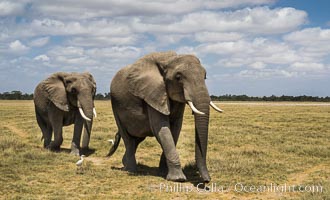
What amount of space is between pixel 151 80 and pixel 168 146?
1752mm

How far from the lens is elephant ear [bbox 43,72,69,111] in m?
16.0

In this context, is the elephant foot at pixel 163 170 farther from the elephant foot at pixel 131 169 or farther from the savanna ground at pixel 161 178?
the elephant foot at pixel 131 169

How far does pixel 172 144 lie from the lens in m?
10.9

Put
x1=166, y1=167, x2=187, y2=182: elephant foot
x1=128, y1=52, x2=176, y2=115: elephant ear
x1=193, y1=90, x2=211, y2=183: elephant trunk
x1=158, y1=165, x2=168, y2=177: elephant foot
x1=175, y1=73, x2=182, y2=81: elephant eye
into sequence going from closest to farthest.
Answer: x1=193, y1=90, x2=211, y2=183: elephant trunk, x1=175, y1=73, x2=182, y2=81: elephant eye, x1=166, y1=167, x2=187, y2=182: elephant foot, x1=128, y1=52, x2=176, y2=115: elephant ear, x1=158, y1=165, x2=168, y2=177: elephant foot

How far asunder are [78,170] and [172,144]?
2.93 m

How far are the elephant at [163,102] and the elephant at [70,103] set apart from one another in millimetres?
2914

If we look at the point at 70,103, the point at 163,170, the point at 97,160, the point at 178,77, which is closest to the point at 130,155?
the point at 163,170

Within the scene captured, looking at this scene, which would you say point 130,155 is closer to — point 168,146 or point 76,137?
point 168,146

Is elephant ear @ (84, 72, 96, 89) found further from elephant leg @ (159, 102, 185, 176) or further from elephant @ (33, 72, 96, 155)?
elephant leg @ (159, 102, 185, 176)

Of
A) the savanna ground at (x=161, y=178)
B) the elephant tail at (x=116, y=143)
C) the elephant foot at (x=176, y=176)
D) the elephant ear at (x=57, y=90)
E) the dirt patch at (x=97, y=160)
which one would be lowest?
the dirt patch at (x=97, y=160)

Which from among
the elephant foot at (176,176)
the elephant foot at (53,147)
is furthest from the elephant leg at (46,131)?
the elephant foot at (176,176)

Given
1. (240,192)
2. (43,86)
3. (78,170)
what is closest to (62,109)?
(43,86)

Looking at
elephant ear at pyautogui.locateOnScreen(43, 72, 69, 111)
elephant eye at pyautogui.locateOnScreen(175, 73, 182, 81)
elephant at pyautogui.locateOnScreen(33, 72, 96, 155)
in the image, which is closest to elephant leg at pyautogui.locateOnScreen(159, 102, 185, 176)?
elephant eye at pyautogui.locateOnScreen(175, 73, 182, 81)

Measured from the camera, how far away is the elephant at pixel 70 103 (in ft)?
50.4
